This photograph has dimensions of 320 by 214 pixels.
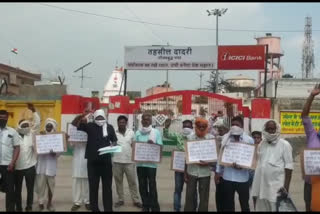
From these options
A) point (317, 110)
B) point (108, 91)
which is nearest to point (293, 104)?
point (317, 110)

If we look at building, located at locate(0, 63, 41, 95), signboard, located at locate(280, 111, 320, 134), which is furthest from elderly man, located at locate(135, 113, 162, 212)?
building, located at locate(0, 63, 41, 95)

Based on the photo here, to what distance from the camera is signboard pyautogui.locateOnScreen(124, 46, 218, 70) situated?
19094 millimetres

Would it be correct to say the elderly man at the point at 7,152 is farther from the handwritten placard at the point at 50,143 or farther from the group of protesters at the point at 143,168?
the handwritten placard at the point at 50,143

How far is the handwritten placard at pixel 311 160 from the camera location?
658cm

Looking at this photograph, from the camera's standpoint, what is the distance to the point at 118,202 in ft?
A: 31.1

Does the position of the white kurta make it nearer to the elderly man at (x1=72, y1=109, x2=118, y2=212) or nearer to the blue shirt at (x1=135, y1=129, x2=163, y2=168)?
the elderly man at (x1=72, y1=109, x2=118, y2=212)

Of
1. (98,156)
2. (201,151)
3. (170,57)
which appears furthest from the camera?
(170,57)

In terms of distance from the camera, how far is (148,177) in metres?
8.88

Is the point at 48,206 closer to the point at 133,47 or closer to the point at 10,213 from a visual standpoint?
the point at 10,213

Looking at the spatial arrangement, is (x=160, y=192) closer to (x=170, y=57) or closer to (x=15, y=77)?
(x=170, y=57)

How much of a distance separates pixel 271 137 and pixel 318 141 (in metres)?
0.67

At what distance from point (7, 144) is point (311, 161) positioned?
457 cm

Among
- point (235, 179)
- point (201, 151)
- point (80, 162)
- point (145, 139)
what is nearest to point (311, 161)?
point (235, 179)

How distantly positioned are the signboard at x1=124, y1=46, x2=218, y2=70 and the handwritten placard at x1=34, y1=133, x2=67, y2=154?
36.2 ft
